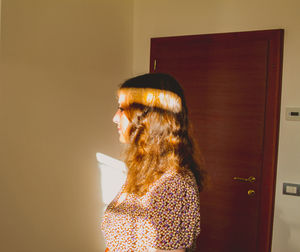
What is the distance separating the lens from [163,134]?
101cm

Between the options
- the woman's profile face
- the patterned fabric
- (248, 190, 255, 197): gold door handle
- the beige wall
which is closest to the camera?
the patterned fabric

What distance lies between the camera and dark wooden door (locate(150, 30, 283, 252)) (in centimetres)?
230

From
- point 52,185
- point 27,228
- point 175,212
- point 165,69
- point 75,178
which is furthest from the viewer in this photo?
point 165,69

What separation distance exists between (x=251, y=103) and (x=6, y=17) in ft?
5.67

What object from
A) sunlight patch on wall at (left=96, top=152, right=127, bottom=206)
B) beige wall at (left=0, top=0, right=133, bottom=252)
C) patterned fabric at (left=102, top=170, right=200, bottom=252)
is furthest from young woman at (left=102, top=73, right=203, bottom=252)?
sunlight patch on wall at (left=96, top=152, right=127, bottom=206)

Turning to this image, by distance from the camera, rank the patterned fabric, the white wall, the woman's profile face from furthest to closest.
Answer: the white wall → the woman's profile face → the patterned fabric

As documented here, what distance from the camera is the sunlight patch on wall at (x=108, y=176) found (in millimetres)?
2310

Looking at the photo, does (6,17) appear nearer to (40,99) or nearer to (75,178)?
(40,99)

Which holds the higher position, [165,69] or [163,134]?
[165,69]

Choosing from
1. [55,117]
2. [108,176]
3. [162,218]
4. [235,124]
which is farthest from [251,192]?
[162,218]

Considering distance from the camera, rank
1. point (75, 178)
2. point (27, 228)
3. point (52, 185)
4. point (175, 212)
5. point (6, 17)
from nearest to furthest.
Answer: point (175, 212)
point (6, 17)
point (27, 228)
point (52, 185)
point (75, 178)

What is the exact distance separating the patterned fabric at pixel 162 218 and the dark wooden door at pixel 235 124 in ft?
4.91

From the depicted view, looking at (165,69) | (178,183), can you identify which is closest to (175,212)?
(178,183)

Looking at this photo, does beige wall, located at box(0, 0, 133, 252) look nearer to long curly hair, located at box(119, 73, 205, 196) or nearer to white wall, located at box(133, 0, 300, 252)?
white wall, located at box(133, 0, 300, 252)
